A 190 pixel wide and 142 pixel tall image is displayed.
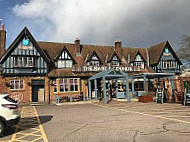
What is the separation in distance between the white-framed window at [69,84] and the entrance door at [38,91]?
230 cm

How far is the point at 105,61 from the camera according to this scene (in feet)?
88.6

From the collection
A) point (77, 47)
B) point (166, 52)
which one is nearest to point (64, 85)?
point (77, 47)

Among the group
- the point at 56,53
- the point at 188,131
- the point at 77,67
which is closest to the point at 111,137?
the point at 188,131

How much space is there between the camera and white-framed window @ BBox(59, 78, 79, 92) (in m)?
22.7

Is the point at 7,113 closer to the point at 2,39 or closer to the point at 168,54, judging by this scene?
the point at 2,39

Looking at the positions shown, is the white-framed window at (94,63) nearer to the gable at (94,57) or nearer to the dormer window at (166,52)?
the gable at (94,57)

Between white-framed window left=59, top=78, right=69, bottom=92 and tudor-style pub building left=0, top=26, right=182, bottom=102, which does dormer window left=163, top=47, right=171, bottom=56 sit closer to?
tudor-style pub building left=0, top=26, right=182, bottom=102

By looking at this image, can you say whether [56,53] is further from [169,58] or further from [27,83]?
[169,58]

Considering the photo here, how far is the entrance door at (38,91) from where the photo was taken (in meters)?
22.0

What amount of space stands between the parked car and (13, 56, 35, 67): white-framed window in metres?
15.4

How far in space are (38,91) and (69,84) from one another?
3846 millimetres

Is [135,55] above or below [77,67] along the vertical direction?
above

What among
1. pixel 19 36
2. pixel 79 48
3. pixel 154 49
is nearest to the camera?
pixel 19 36

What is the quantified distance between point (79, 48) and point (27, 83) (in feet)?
29.9
